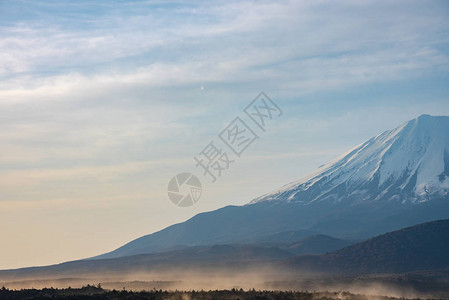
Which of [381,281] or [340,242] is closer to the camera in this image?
[381,281]

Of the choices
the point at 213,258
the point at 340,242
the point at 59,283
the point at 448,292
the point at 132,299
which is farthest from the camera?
the point at 340,242

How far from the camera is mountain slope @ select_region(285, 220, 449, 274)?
137 m

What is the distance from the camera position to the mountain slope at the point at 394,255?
137250mm

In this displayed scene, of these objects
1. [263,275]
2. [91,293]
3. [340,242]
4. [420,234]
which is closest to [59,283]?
[263,275]

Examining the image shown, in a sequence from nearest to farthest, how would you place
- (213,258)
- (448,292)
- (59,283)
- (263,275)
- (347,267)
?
(448,292), (59,283), (263,275), (347,267), (213,258)

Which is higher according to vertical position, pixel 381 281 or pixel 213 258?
pixel 213 258

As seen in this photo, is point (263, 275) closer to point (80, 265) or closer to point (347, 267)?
point (347, 267)

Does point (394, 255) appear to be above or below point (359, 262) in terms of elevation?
below

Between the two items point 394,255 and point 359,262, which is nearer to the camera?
point 359,262

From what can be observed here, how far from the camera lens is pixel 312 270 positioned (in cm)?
13950

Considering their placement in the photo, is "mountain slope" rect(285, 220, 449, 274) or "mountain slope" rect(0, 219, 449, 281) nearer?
"mountain slope" rect(285, 220, 449, 274)

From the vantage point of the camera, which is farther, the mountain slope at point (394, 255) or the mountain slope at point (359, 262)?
the mountain slope at point (359, 262)

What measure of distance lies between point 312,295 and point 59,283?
6032 cm

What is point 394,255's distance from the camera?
142500mm
